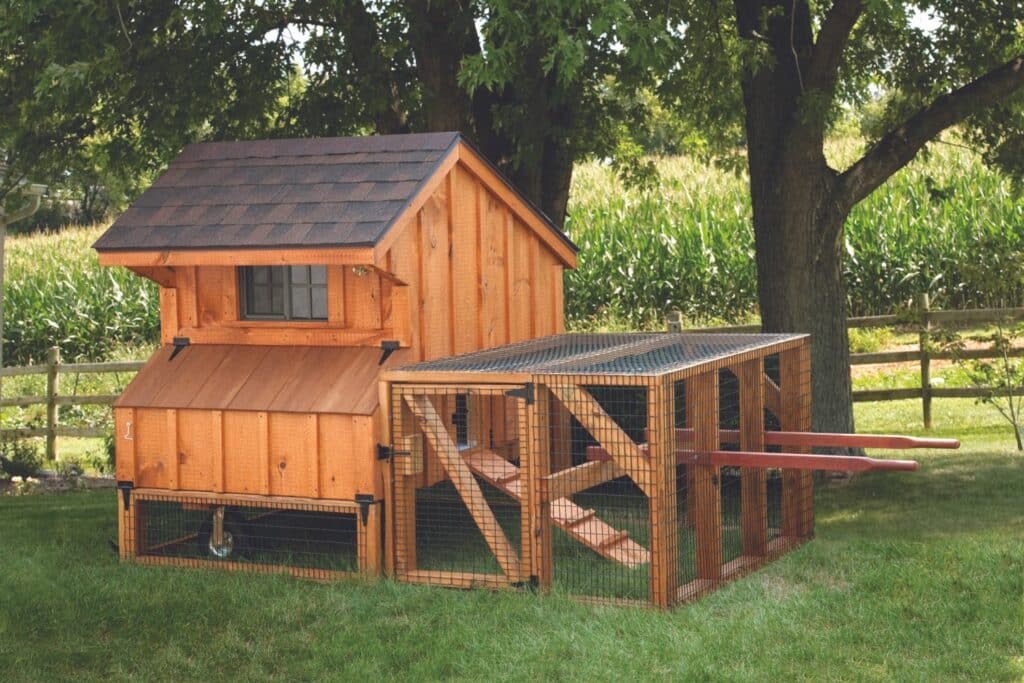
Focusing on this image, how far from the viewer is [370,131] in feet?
55.9

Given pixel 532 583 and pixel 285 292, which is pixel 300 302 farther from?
pixel 532 583

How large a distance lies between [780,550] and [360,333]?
3429 mm

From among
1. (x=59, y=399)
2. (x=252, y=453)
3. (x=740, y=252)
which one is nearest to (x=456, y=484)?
(x=252, y=453)

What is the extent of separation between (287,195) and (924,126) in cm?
602

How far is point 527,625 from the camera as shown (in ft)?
25.4

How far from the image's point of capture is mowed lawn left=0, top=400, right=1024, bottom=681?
23.4 feet

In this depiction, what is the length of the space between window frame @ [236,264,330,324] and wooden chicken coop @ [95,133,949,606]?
2 centimetres

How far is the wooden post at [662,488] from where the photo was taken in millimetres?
7965

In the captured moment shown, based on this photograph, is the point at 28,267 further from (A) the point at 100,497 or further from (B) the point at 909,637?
(B) the point at 909,637

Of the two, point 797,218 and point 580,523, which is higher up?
point 797,218

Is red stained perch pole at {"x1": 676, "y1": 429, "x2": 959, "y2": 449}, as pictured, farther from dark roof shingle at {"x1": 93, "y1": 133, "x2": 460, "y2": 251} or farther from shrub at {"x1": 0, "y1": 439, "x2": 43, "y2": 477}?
shrub at {"x1": 0, "y1": 439, "x2": 43, "y2": 477}

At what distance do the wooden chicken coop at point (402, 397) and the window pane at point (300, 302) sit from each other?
10 mm

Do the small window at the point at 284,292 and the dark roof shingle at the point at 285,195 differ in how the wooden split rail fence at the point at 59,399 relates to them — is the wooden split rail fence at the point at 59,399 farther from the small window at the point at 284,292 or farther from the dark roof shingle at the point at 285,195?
the small window at the point at 284,292

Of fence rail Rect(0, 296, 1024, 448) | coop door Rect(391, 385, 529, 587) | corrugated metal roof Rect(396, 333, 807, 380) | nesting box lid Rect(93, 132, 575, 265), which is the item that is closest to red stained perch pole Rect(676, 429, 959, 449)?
corrugated metal roof Rect(396, 333, 807, 380)
